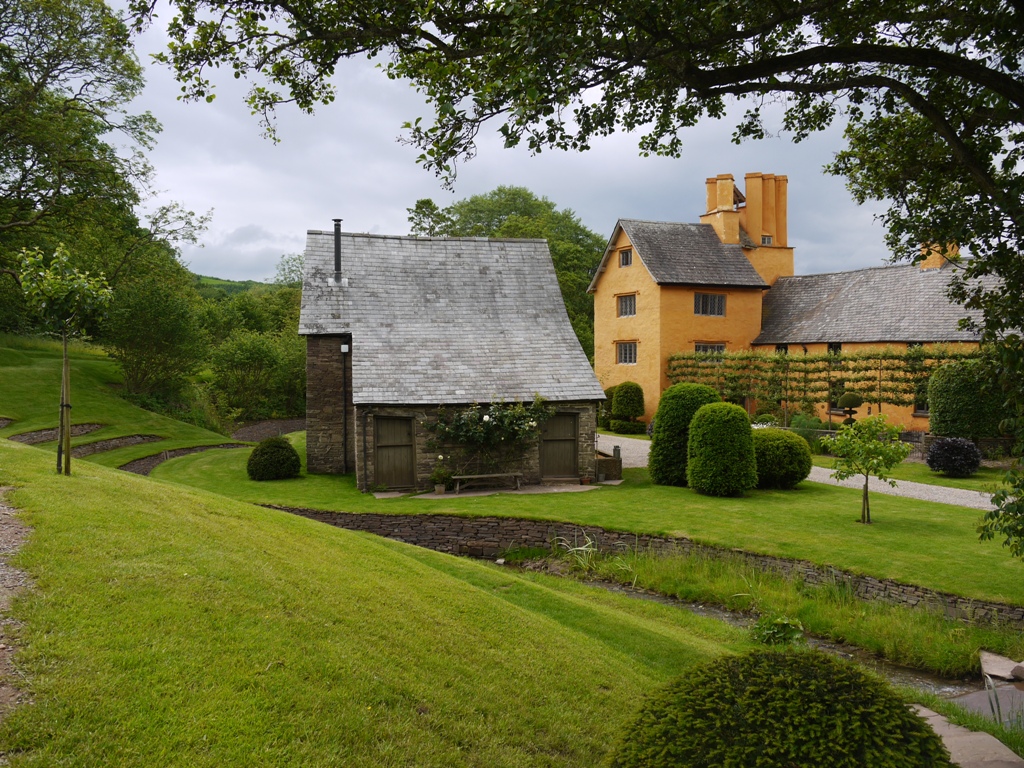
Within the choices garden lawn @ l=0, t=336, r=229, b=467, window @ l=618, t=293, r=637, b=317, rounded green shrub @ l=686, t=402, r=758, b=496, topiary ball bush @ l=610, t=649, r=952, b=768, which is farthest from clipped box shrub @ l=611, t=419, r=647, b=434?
topiary ball bush @ l=610, t=649, r=952, b=768

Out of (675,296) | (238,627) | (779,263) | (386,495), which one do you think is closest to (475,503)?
(386,495)

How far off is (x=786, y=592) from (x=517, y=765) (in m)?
8.11

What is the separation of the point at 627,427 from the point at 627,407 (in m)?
1.01

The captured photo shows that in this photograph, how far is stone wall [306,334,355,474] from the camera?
2150 cm

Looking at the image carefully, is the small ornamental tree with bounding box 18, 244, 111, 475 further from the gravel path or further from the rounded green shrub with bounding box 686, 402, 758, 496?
the gravel path

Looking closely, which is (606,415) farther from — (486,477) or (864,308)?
(486,477)

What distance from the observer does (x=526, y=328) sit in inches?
894

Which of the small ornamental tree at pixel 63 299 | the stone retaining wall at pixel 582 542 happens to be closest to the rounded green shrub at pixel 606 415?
the stone retaining wall at pixel 582 542

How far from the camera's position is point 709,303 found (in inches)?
1352

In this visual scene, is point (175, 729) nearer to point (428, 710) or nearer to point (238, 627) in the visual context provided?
point (238, 627)

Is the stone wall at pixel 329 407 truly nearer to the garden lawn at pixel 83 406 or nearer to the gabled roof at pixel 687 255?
the garden lawn at pixel 83 406

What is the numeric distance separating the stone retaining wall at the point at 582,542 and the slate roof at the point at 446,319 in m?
4.38

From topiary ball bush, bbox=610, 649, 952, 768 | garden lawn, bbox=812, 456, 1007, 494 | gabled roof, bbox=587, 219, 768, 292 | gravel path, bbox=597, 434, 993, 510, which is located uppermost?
gabled roof, bbox=587, 219, 768, 292

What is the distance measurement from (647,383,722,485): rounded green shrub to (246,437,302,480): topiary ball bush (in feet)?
35.6
